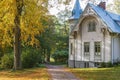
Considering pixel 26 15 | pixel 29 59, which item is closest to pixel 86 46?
pixel 29 59

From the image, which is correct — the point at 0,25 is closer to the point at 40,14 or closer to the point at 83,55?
the point at 40,14

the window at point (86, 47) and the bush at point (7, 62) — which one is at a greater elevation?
the window at point (86, 47)

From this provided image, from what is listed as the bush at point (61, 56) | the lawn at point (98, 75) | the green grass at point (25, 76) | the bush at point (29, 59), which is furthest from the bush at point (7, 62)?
the bush at point (61, 56)

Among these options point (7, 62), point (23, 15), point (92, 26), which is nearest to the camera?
point (23, 15)

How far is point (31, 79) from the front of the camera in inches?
772

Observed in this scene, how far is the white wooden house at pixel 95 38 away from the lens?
3284cm

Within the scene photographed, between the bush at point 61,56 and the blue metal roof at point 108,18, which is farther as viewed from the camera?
the bush at point 61,56

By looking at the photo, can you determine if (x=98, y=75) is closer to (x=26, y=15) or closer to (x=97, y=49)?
(x=26, y=15)

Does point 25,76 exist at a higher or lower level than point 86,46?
lower

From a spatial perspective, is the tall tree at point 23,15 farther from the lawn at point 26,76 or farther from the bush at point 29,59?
the bush at point 29,59

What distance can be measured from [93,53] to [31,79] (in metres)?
16.4

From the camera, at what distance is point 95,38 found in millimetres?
Answer: 34406

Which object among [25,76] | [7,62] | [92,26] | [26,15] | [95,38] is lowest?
[25,76]

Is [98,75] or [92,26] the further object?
[92,26]
